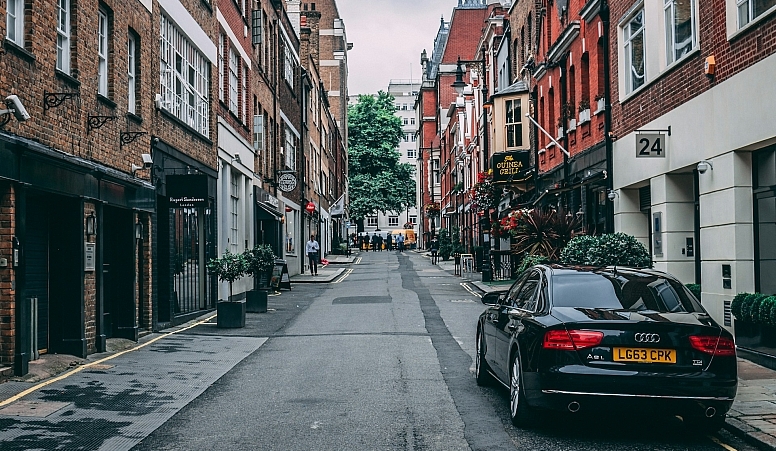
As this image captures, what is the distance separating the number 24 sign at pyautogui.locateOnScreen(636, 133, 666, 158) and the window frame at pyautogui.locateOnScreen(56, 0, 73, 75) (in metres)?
9.88

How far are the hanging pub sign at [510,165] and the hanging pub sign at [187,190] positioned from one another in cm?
1717

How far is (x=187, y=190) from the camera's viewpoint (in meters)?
17.6

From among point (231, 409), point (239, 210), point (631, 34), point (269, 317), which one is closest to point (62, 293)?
point (231, 409)

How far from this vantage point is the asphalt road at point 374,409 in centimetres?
756

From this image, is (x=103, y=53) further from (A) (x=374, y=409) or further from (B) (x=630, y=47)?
(B) (x=630, y=47)

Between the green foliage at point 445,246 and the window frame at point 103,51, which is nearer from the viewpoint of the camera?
Answer: the window frame at point 103,51

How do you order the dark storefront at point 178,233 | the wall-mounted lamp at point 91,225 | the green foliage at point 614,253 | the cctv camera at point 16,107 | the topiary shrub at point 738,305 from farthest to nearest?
the dark storefront at point 178,233, the green foliage at point 614,253, the wall-mounted lamp at point 91,225, the topiary shrub at point 738,305, the cctv camera at point 16,107

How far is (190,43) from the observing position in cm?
2031

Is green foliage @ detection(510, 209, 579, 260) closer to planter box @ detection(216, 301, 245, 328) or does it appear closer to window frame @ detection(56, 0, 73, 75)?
planter box @ detection(216, 301, 245, 328)

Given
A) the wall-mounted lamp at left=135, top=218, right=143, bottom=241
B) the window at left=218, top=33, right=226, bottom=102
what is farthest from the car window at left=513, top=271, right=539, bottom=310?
the window at left=218, top=33, right=226, bottom=102

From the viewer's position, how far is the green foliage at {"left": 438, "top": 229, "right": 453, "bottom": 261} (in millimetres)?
52062

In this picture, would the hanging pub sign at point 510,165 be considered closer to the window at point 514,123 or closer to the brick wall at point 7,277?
the window at point 514,123

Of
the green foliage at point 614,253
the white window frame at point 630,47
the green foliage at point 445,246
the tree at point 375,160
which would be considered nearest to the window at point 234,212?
the white window frame at point 630,47

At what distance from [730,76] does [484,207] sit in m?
20.6
